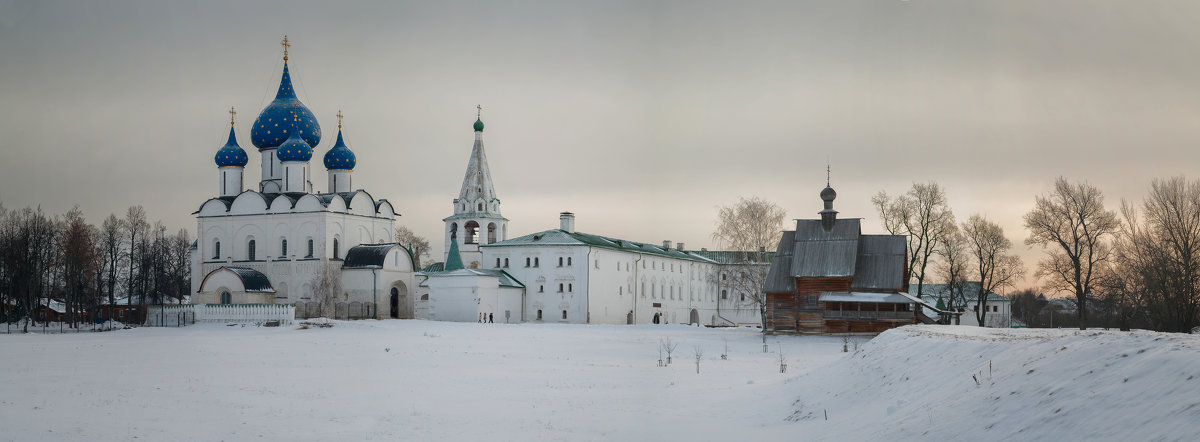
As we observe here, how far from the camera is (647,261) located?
67938mm

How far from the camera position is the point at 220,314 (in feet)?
169

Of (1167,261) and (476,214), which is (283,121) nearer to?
(476,214)

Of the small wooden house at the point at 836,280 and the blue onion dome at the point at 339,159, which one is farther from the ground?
the blue onion dome at the point at 339,159

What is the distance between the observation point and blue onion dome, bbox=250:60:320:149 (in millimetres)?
63719

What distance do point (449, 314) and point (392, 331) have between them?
1464 centimetres

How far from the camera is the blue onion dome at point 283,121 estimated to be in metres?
63.7

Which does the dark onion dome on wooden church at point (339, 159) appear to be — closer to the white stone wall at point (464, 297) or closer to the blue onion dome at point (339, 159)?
the blue onion dome at point (339, 159)

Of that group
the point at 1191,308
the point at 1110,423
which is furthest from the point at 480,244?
the point at 1110,423

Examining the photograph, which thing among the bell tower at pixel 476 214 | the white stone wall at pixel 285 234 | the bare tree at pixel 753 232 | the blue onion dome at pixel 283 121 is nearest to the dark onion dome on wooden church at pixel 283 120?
the blue onion dome at pixel 283 121

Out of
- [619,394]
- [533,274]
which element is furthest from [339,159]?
[619,394]

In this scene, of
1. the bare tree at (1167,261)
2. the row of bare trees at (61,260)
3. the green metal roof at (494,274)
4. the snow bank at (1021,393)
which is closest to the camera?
the snow bank at (1021,393)

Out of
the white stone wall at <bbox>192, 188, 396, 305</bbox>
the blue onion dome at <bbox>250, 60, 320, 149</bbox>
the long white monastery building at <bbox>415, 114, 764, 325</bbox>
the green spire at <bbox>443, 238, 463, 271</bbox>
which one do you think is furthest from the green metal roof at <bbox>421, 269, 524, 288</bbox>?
the blue onion dome at <bbox>250, 60, 320, 149</bbox>

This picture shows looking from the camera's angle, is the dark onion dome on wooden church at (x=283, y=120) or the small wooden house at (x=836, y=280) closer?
the small wooden house at (x=836, y=280)

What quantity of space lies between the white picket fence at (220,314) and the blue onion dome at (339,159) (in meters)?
15.2
